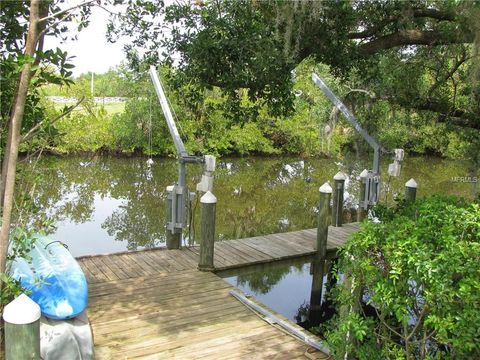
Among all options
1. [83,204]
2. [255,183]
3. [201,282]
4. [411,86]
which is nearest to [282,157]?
[255,183]

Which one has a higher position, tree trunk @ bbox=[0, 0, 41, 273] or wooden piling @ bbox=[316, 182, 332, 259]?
tree trunk @ bbox=[0, 0, 41, 273]

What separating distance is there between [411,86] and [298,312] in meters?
3.39

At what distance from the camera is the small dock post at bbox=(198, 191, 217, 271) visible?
17.8 feet

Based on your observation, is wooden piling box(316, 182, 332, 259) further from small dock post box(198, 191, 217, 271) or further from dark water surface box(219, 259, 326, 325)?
small dock post box(198, 191, 217, 271)

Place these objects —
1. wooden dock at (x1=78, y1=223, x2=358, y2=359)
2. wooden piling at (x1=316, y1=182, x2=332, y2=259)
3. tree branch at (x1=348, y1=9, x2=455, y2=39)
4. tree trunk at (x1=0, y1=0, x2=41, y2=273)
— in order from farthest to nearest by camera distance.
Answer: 1. wooden piling at (x1=316, y1=182, x2=332, y2=259)
2. tree branch at (x1=348, y1=9, x2=455, y2=39)
3. wooden dock at (x1=78, y1=223, x2=358, y2=359)
4. tree trunk at (x1=0, y1=0, x2=41, y2=273)

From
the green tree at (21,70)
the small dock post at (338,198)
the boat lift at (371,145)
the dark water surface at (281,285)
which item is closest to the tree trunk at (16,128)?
the green tree at (21,70)

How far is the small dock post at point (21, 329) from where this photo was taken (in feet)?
7.44

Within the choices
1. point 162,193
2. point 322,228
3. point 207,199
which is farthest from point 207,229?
point 162,193

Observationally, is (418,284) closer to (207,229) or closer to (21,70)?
(21,70)

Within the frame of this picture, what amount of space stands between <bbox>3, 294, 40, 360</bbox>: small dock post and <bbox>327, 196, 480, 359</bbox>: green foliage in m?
1.82

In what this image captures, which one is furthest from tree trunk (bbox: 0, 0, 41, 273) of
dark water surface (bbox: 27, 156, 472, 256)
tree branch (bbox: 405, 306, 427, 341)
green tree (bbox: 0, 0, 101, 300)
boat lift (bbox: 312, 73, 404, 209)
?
boat lift (bbox: 312, 73, 404, 209)

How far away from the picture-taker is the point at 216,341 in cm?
382

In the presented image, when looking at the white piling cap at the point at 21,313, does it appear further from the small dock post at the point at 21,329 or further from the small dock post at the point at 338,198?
the small dock post at the point at 338,198

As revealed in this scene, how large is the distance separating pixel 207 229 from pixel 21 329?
3.27 metres
